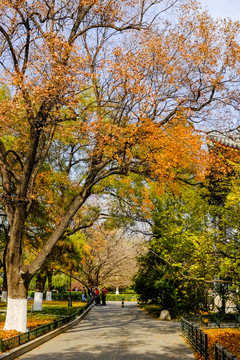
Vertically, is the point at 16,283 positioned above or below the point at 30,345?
above

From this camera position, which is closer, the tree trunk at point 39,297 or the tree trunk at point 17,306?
the tree trunk at point 17,306

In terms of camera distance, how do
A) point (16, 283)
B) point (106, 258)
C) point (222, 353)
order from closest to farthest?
1. point (222, 353)
2. point (16, 283)
3. point (106, 258)

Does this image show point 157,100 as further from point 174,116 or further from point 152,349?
point 152,349

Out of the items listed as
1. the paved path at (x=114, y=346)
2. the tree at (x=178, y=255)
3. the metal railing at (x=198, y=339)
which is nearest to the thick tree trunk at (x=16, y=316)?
the paved path at (x=114, y=346)

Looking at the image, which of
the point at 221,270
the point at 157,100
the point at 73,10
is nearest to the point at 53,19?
the point at 73,10

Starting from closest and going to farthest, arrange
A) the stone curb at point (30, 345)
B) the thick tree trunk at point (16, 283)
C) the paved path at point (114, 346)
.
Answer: the stone curb at point (30, 345), the paved path at point (114, 346), the thick tree trunk at point (16, 283)

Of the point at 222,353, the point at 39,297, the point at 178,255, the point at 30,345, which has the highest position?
the point at 178,255

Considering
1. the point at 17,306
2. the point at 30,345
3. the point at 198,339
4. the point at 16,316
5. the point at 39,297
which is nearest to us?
the point at 30,345

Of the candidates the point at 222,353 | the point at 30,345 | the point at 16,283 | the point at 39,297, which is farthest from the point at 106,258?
the point at 222,353

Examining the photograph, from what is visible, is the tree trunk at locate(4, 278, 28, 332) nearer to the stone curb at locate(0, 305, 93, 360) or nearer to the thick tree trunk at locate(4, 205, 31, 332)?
the thick tree trunk at locate(4, 205, 31, 332)

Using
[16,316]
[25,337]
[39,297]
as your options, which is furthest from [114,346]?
[39,297]

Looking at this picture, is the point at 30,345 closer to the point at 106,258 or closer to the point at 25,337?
the point at 25,337

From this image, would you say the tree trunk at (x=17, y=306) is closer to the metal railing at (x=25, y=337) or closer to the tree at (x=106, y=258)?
the metal railing at (x=25, y=337)

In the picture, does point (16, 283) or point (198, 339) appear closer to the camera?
point (198, 339)
